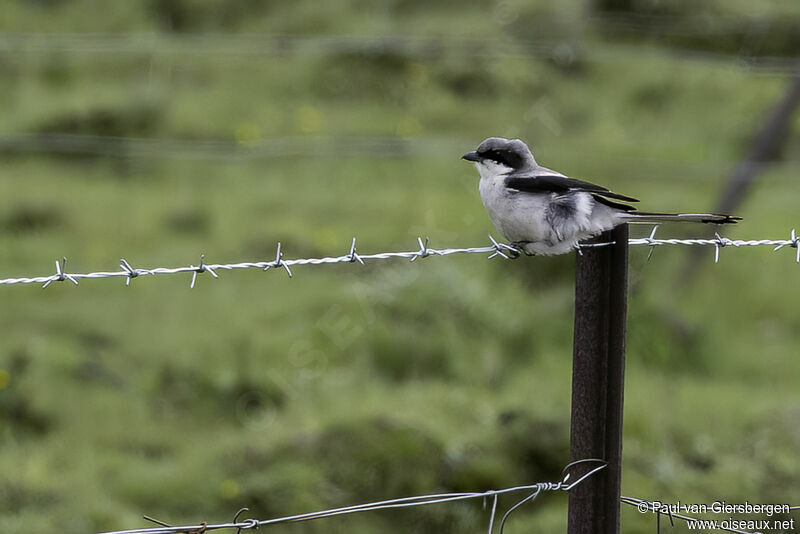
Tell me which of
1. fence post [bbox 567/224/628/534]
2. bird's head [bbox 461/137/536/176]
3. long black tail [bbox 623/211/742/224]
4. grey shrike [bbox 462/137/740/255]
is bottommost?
fence post [bbox 567/224/628/534]

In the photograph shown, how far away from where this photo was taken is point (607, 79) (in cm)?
1216

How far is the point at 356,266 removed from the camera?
8695 millimetres

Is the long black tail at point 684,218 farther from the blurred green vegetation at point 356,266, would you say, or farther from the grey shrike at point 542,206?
the blurred green vegetation at point 356,266

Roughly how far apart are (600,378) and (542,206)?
964 millimetres

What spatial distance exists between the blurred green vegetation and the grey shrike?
2.52 meters

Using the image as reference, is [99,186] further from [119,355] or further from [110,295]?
[119,355]

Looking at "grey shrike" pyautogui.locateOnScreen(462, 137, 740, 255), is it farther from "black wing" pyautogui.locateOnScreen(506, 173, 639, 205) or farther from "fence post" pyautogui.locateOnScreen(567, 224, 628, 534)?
"fence post" pyautogui.locateOnScreen(567, 224, 628, 534)

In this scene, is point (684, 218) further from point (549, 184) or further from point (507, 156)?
point (507, 156)

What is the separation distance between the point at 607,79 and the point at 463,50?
6.08 feet

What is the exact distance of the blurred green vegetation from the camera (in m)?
6.18

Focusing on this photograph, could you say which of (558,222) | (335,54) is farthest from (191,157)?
(558,222)

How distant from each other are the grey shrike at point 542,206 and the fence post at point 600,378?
0.42 m

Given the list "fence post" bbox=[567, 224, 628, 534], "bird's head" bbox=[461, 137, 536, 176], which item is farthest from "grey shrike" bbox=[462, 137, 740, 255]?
"fence post" bbox=[567, 224, 628, 534]

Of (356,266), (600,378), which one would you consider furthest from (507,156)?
(356,266)
